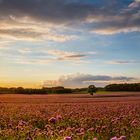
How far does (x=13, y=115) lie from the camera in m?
17.8

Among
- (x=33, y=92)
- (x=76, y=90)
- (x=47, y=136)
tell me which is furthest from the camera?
(x=76, y=90)

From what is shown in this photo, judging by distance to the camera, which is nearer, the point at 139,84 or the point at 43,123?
the point at 43,123

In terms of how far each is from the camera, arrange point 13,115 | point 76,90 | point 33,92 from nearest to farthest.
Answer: point 13,115, point 33,92, point 76,90

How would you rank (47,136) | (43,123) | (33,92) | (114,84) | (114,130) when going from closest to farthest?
(47,136) < (114,130) < (43,123) < (33,92) < (114,84)

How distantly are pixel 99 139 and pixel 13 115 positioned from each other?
7.17 m

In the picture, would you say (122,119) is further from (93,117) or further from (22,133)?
(22,133)

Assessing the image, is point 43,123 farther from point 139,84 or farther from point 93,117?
point 139,84

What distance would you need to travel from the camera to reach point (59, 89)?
63.1m

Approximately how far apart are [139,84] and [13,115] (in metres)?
48.1

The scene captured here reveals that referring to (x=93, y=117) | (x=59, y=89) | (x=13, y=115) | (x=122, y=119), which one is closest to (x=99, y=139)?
(x=122, y=119)

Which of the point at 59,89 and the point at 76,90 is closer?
the point at 59,89

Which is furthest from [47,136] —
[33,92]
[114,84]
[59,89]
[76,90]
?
[76,90]

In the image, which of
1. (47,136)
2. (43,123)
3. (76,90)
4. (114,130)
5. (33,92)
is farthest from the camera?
(76,90)

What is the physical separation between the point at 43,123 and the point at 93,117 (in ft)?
5.83
